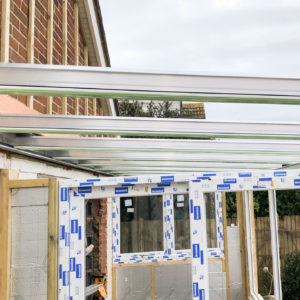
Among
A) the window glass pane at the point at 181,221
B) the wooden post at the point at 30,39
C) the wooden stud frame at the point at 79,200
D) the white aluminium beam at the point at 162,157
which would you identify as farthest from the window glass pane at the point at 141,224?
the wooden stud frame at the point at 79,200

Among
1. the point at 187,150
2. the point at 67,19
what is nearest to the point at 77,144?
the point at 187,150

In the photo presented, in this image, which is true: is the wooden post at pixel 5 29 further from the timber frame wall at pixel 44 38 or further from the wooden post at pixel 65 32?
the wooden post at pixel 65 32

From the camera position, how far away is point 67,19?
685 cm

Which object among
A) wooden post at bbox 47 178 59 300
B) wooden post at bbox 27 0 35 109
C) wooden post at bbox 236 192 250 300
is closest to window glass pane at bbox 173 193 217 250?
wooden post at bbox 236 192 250 300

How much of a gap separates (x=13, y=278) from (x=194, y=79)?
284cm

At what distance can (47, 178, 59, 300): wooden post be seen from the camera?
160 inches

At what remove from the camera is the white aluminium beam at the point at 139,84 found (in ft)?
8.28

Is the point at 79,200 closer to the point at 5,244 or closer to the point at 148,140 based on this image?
the point at 5,244

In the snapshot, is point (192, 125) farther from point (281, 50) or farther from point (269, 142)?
point (281, 50)

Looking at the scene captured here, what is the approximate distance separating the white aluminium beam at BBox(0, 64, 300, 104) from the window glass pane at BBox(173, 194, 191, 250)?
6.80 metres

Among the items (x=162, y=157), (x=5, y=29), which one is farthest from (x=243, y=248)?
(x=5, y=29)

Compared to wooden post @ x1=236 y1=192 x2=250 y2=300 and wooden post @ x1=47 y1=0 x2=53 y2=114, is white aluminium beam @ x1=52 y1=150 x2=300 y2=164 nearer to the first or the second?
wooden post @ x1=47 y1=0 x2=53 y2=114

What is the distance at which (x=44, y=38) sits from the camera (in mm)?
5680

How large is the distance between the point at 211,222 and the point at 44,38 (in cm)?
558
